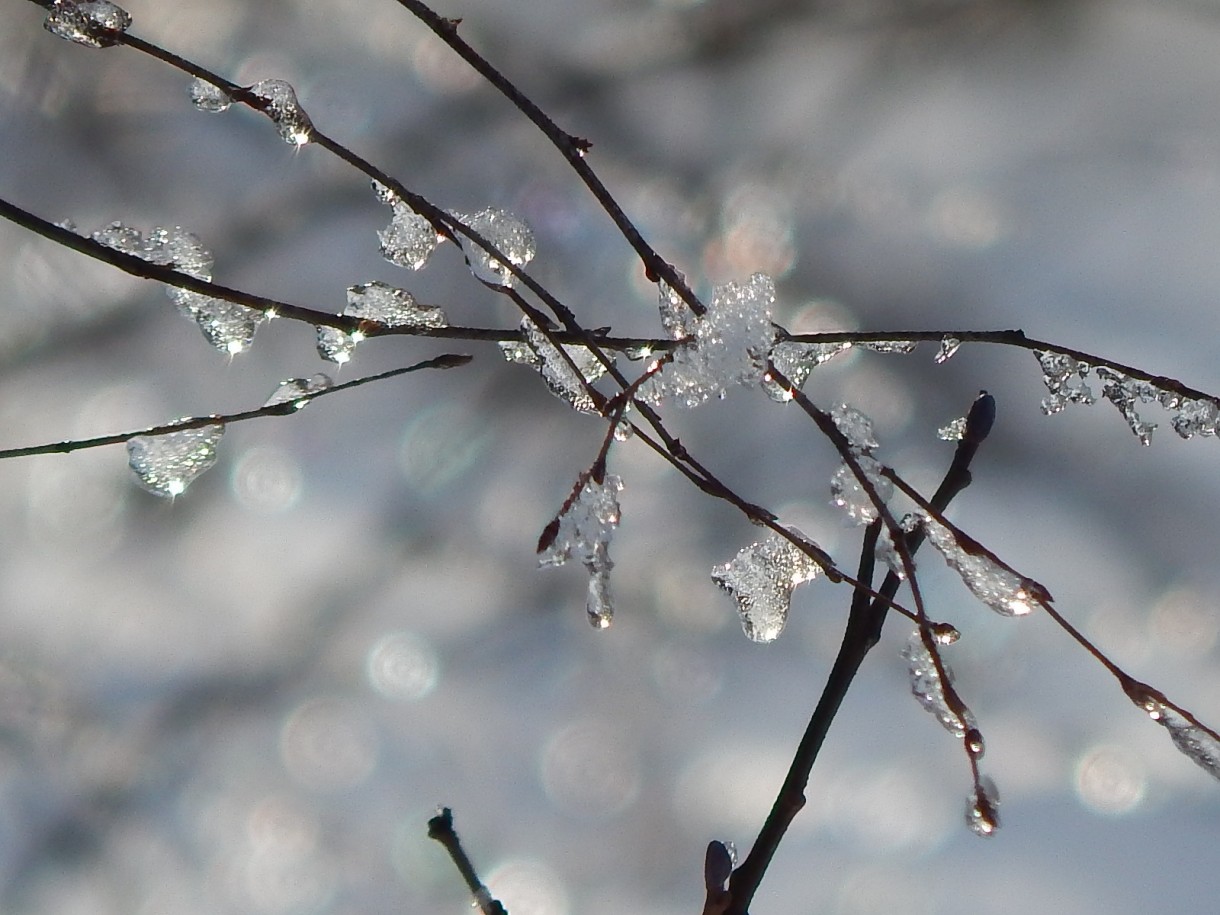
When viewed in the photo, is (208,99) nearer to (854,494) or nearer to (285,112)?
(285,112)

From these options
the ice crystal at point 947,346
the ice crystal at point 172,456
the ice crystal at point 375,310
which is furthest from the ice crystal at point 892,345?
the ice crystal at point 172,456

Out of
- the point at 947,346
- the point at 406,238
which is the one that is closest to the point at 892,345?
the point at 947,346

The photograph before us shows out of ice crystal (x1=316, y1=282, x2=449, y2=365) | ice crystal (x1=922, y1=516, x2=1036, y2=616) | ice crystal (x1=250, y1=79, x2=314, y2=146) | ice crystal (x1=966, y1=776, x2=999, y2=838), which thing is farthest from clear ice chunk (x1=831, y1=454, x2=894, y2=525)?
ice crystal (x1=250, y1=79, x2=314, y2=146)

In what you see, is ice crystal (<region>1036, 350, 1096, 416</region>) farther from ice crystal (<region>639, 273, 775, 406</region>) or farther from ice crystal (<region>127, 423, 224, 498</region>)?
ice crystal (<region>127, 423, 224, 498</region>)

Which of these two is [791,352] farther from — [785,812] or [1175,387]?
[785,812]

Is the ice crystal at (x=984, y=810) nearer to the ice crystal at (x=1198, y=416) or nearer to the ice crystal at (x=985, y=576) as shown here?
the ice crystal at (x=985, y=576)
